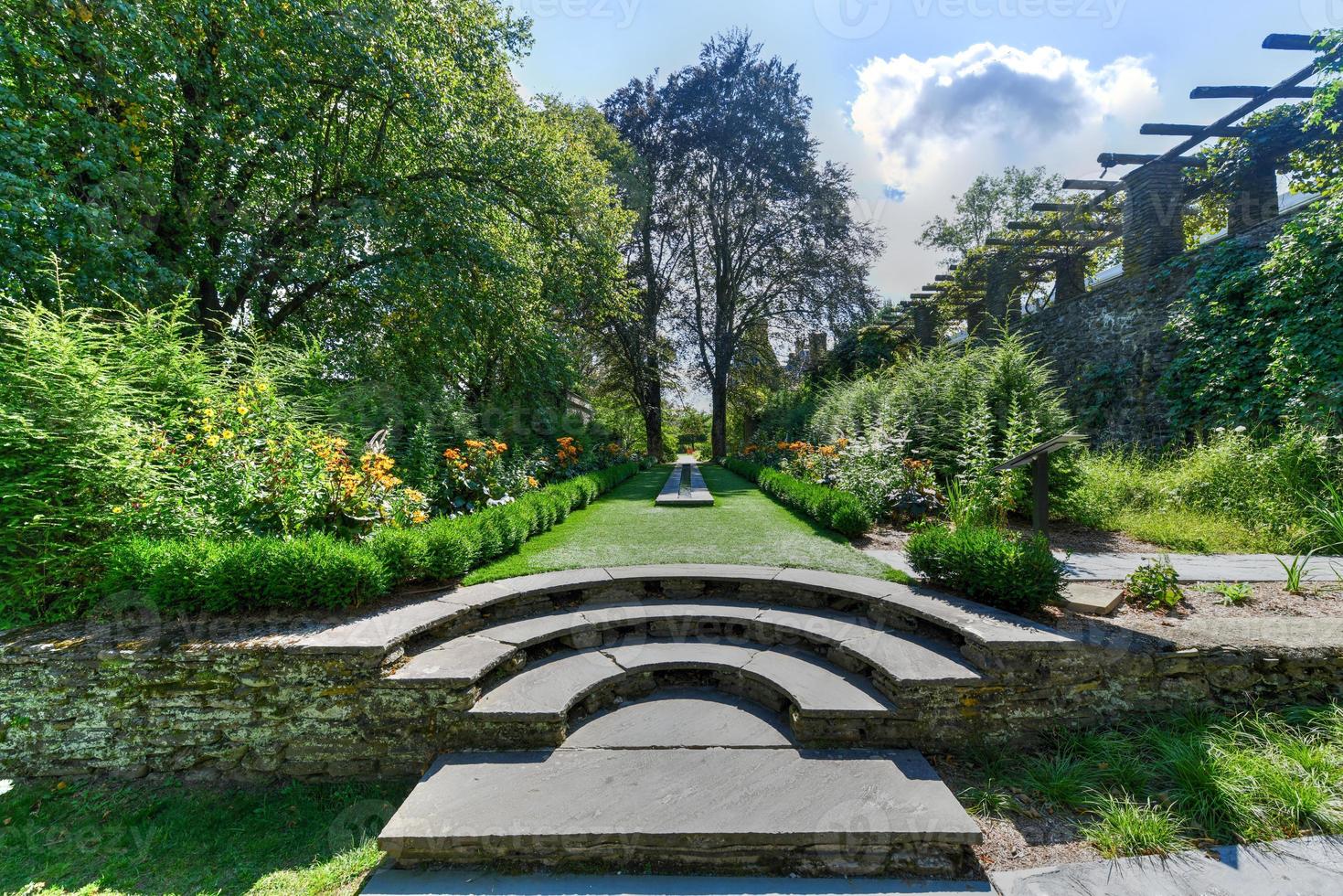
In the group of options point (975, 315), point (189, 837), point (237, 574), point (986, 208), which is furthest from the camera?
point (986, 208)

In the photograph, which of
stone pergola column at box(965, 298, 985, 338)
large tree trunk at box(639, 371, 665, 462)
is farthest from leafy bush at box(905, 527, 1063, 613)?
large tree trunk at box(639, 371, 665, 462)

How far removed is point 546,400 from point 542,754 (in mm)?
9047

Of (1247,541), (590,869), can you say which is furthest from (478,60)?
(1247,541)

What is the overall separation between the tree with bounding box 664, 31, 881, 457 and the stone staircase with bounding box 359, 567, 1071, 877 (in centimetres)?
1448

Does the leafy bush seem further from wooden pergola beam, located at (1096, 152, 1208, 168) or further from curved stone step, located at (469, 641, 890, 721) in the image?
wooden pergola beam, located at (1096, 152, 1208, 168)

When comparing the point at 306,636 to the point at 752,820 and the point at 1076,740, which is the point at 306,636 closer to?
the point at 752,820

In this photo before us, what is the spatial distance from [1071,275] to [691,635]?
40.6ft

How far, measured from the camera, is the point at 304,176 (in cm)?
779

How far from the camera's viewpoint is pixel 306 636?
2.70m

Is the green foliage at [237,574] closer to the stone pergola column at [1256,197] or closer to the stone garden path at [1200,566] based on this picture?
the stone garden path at [1200,566]

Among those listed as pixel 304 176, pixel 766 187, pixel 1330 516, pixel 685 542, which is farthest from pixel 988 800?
pixel 766 187

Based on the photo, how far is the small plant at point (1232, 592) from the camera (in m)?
3.11

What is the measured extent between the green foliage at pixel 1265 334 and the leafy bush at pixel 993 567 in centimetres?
487

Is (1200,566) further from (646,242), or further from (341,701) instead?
(646,242)
